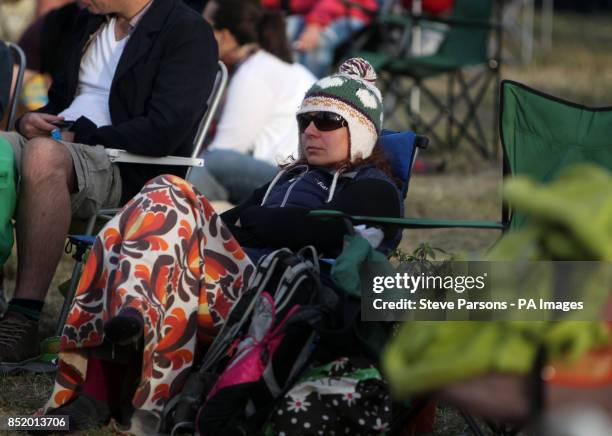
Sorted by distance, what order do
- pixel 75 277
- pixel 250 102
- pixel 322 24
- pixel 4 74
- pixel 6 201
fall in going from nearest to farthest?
1. pixel 6 201
2. pixel 75 277
3. pixel 4 74
4. pixel 250 102
5. pixel 322 24

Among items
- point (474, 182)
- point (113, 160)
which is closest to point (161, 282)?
point (113, 160)

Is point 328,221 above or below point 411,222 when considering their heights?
below

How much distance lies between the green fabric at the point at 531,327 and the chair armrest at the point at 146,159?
6.80 feet

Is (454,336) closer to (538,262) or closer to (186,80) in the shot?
(538,262)

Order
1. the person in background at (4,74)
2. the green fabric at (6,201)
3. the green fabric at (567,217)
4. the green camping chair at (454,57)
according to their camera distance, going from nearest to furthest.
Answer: the green fabric at (567,217)
the green fabric at (6,201)
the person in background at (4,74)
the green camping chair at (454,57)

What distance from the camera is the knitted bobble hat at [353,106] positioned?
365 centimetres

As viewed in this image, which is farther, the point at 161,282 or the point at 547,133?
the point at 547,133

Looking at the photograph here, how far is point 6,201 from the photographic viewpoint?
377cm

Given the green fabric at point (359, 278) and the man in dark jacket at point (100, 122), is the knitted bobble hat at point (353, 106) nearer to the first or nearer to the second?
the man in dark jacket at point (100, 122)

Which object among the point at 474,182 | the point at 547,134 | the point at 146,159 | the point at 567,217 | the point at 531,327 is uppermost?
the point at 567,217

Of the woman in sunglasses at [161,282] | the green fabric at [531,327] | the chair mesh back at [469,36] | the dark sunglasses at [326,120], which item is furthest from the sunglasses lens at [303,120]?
the chair mesh back at [469,36]

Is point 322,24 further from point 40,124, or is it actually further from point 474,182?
point 40,124

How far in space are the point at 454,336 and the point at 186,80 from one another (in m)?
2.20

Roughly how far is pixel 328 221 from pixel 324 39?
5413 mm
